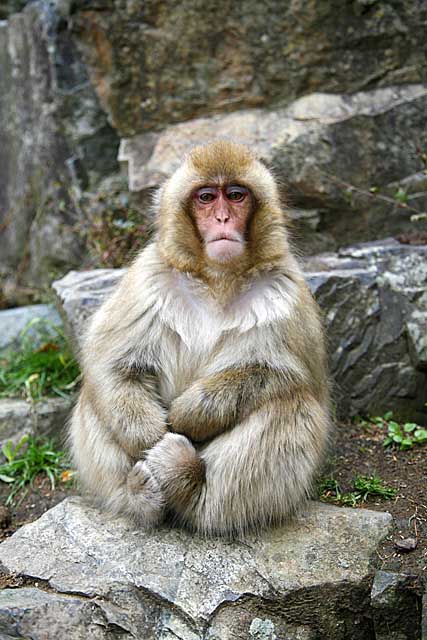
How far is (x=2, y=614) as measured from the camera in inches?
115

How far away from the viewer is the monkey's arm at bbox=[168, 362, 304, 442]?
3389 mm

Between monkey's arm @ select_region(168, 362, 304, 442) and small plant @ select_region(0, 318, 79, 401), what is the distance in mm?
1709

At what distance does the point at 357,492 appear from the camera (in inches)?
152

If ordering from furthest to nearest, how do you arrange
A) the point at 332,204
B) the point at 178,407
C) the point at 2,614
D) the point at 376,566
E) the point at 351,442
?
the point at 332,204 → the point at 351,442 → the point at 178,407 → the point at 376,566 → the point at 2,614

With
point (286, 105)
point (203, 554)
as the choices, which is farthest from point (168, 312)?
point (286, 105)

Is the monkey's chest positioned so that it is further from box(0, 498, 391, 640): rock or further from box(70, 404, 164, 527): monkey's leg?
box(0, 498, 391, 640): rock

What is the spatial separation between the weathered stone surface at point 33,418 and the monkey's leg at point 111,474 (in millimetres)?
955

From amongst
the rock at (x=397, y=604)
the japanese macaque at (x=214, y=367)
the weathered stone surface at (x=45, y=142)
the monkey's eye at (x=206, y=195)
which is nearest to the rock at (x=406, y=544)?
the rock at (x=397, y=604)

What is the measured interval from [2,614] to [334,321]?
252 cm

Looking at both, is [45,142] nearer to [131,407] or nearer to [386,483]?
[131,407]

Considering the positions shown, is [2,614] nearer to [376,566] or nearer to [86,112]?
[376,566]

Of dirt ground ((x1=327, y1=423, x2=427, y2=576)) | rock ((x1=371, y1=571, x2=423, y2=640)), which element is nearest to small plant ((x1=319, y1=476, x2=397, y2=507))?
dirt ground ((x1=327, y1=423, x2=427, y2=576))

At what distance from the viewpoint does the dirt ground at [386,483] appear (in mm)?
3289

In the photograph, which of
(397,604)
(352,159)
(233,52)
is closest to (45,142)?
(233,52)
